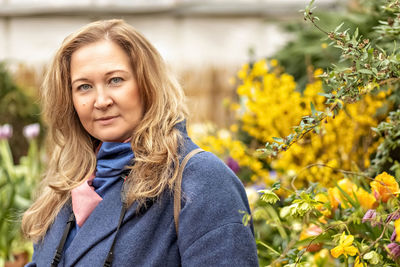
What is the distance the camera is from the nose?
179cm

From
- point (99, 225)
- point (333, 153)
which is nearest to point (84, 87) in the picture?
point (99, 225)

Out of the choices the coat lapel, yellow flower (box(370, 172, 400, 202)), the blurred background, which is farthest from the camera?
the blurred background

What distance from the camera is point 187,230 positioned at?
159 centimetres

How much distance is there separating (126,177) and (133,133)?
156mm

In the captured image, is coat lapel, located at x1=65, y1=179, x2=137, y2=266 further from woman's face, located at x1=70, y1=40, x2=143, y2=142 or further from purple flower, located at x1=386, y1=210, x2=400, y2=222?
purple flower, located at x1=386, y1=210, x2=400, y2=222

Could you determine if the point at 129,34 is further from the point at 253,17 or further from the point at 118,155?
the point at 253,17

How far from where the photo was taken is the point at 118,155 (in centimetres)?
184

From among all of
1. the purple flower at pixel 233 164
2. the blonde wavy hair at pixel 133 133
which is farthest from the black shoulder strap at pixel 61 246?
the purple flower at pixel 233 164

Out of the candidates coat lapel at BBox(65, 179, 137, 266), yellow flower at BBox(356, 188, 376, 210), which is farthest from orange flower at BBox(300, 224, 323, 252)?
coat lapel at BBox(65, 179, 137, 266)

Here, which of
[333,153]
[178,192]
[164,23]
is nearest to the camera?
[178,192]

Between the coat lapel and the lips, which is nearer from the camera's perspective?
the coat lapel

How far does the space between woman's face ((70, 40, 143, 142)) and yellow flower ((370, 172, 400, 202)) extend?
804mm

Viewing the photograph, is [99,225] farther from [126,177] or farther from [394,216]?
[394,216]

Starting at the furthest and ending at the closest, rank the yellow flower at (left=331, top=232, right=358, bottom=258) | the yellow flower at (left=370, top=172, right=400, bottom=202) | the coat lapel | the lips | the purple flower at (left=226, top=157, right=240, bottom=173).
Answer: the purple flower at (left=226, top=157, right=240, bottom=173) < the lips < the coat lapel < the yellow flower at (left=370, top=172, right=400, bottom=202) < the yellow flower at (left=331, top=232, right=358, bottom=258)
